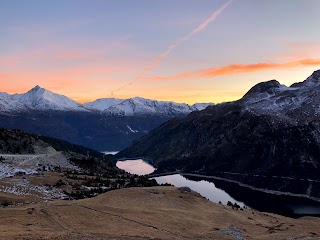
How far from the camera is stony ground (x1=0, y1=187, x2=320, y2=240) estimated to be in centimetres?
4334

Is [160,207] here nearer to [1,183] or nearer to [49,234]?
[49,234]

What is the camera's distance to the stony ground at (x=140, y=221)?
43.3 m

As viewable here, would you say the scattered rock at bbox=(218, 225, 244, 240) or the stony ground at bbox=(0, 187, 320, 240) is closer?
the stony ground at bbox=(0, 187, 320, 240)

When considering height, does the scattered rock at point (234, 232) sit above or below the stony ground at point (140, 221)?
below

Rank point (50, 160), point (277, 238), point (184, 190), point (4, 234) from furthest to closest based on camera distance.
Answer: point (50, 160), point (184, 190), point (277, 238), point (4, 234)

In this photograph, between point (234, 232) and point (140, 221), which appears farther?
point (234, 232)

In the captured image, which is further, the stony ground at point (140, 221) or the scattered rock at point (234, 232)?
the scattered rock at point (234, 232)

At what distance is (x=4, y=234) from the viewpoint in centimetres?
3806

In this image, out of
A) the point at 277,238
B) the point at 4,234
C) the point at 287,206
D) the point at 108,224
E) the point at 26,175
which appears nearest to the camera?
the point at 4,234

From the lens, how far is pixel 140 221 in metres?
51.8

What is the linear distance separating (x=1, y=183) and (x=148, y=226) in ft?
126

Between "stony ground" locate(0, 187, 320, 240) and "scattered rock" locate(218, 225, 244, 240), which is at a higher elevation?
"stony ground" locate(0, 187, 320, 240)

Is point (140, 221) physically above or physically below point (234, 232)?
above

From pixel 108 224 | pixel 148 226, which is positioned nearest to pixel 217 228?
pixel 148 226
